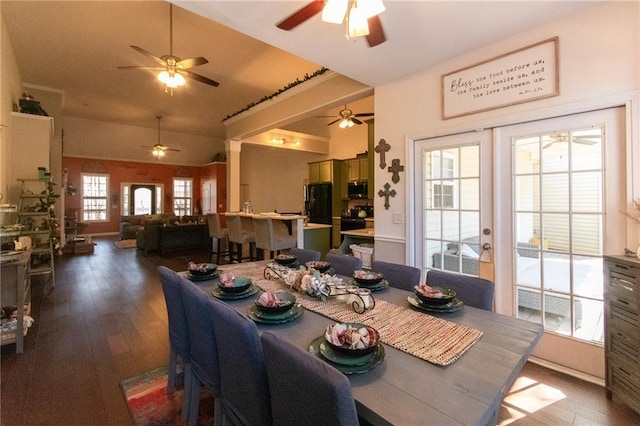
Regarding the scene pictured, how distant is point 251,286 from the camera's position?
178 centimetres

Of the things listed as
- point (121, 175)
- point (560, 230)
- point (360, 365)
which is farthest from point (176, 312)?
point (121, 175)

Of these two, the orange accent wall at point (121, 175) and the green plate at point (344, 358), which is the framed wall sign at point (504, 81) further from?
the orange accent wall at point (121, 175)

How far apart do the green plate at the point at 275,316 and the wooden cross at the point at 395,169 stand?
7.32 feet

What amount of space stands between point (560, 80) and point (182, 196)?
12095 mm

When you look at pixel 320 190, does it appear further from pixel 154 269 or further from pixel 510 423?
pixel 510 423

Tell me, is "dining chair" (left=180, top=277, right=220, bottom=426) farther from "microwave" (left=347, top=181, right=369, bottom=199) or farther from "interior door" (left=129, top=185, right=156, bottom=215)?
"interior door" (left=129, top=185, right=156, bottom=215)

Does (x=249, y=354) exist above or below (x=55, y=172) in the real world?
below

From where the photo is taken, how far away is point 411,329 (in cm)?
127

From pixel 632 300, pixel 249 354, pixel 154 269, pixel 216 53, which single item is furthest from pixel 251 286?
pixel 154 269

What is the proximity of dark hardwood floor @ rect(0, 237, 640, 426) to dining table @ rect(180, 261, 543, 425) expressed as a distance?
94 cm

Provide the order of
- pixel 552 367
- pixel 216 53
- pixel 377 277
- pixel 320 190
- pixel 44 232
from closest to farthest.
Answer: pixel 377 277 → pixel 552 367 → pixel 44 232 → pixel 216 53 → pixel 320 190

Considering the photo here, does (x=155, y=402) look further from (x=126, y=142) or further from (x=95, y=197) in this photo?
(x=95, y=197)

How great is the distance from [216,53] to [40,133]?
9.91 feet

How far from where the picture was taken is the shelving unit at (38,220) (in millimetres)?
4148
